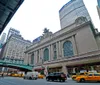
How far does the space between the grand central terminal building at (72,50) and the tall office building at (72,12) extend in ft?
158

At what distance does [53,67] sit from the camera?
131 feet

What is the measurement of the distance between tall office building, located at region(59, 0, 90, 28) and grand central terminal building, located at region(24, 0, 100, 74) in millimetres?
48129

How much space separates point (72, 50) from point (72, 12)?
65963mm

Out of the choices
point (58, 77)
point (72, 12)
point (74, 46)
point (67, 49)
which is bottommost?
point (58, 77)

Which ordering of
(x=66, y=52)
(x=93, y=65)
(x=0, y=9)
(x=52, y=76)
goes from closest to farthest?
(x=0, y=9) < (x=52, y=76) < (x=93, y=65) < (x=66, y=52)

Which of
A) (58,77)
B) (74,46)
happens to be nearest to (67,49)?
(74,46)

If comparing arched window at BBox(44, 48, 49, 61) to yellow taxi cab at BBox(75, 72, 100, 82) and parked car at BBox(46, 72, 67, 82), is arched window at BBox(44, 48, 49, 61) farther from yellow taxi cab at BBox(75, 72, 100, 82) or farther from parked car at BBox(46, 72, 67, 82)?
yellow taxi cab at BBox(75, 72, 100, 82)

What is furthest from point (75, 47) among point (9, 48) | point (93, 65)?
point (9, 48)

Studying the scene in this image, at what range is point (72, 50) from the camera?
37.3m

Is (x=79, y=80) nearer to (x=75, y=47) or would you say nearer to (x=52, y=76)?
(x=52, y=76)

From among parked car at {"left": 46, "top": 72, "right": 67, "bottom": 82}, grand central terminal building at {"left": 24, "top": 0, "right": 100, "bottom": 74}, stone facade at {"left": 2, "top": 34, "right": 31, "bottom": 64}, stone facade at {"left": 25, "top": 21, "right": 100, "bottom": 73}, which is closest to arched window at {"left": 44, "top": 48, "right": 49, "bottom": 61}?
grand central terminal building at {"left": 24, "top": 0, "right": 100, "bottom": 74}

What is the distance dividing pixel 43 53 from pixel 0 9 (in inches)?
1804

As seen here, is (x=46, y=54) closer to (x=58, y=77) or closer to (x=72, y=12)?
(x=58, y=77)

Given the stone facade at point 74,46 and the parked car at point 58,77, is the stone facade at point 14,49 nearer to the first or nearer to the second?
the stone facade at point 74,46
